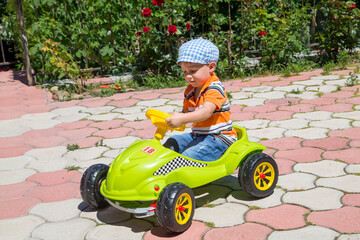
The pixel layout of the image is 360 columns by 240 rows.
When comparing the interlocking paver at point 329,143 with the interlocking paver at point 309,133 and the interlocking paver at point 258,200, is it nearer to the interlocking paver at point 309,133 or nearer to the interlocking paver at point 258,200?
the interlocking paver at point 309,133

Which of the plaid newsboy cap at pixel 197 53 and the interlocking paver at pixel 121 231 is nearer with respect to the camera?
the interlocking paver at pixel 121 231

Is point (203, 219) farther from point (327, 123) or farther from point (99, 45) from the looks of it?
point (99, 45)

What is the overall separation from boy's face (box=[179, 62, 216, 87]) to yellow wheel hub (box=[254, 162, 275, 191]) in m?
0.74

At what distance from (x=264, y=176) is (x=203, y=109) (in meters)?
0.66

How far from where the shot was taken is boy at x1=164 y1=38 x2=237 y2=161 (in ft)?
10.0

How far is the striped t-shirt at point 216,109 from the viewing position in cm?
313

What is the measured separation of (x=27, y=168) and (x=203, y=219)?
1.93 metres

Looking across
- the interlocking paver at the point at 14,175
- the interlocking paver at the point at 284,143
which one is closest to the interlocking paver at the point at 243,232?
the interlocking paver at the point at 284,143

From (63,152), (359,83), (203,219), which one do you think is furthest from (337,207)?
(359,83)

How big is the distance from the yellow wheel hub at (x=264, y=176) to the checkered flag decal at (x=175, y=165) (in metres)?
0.40

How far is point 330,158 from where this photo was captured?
12.4 feet

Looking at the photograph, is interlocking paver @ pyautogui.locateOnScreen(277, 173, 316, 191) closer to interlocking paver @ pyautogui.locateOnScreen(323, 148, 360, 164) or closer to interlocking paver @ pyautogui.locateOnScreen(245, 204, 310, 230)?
interlocking paver @ pyautogui.locateOnScreen(245, 204, 310, 230)

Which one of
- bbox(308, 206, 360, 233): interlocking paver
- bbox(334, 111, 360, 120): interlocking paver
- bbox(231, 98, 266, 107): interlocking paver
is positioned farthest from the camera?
bbox(231, 98, 266, 107): interlocking paver

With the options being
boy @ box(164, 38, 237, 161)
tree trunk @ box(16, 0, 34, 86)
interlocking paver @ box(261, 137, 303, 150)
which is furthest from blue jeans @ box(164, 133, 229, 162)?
tree trunk @ box(16, 0, 34, 86)
